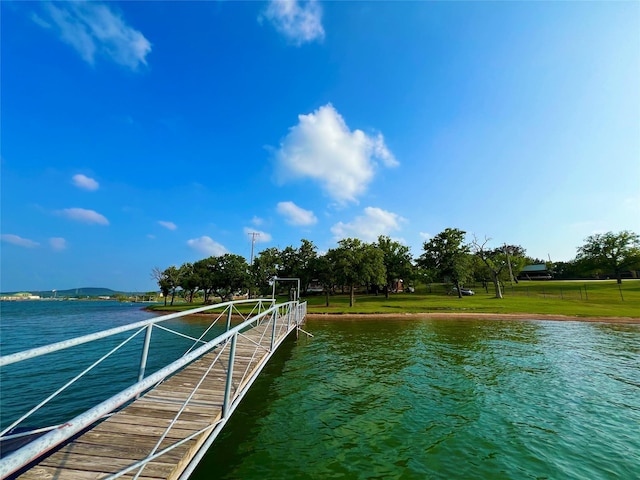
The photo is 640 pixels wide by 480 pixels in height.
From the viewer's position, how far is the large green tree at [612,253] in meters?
55.8

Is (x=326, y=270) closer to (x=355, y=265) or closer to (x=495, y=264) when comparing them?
(x=355, y=265)

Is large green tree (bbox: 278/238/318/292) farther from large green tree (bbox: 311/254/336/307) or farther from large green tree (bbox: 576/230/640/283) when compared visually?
large green tree (bbox: 576/230/640/283)

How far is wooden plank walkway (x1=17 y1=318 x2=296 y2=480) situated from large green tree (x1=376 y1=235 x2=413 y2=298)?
46265 millimetres

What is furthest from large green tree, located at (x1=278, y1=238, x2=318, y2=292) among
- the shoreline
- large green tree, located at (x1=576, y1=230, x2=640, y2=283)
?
large green tree, located at (x1=576, y1=230, x2=640, y2=283)

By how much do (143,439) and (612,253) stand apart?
3197 inches

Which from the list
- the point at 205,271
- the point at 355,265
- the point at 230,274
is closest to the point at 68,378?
the point at 355,265

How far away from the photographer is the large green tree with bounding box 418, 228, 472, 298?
152ft

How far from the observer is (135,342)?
63.7ft

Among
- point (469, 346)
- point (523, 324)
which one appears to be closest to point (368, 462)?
point (469, 346)

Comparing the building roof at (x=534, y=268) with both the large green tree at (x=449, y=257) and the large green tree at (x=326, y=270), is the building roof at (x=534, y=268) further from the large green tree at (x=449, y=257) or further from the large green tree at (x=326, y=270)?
the large green tree at (x=326, y=270)

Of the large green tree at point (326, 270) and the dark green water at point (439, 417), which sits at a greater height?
the large green tree at point (326, 270)

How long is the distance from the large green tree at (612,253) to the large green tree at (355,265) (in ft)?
168

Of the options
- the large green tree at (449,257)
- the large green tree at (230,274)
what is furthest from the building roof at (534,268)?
the large green tree at (230,274)

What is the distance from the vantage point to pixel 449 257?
4831 centimetres
